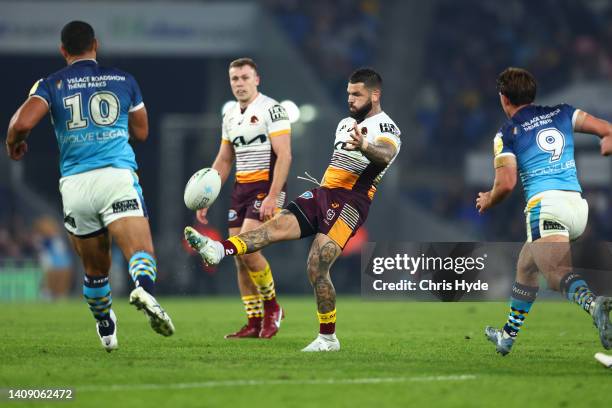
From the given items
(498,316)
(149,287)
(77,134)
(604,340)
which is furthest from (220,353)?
(498,316)

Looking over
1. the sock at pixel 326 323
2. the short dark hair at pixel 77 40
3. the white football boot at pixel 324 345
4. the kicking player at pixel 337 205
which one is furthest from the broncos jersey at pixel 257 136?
the short dark hair at pixel 77 40

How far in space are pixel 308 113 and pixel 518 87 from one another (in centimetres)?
1791

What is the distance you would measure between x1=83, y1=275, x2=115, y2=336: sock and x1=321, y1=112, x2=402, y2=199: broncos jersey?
2307 mm

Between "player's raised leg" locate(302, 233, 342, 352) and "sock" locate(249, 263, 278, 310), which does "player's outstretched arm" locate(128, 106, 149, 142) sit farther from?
"sock" locate(249, 263, 278, 310)

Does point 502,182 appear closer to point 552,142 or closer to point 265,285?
point 552,142

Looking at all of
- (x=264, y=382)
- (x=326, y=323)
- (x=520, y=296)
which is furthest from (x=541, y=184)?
(x=264, y=382)

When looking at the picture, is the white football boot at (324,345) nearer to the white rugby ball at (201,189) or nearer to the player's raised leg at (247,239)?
the player's raised leg at (247,239)

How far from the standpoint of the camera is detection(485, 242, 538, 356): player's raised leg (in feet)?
30.1

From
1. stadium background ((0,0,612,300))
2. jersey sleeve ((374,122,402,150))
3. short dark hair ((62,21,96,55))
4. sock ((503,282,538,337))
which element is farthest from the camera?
stadium background ((0,0,612,300))

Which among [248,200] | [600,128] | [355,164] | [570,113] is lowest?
[248,200]

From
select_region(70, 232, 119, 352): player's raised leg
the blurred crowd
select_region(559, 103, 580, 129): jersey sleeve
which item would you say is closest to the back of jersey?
select_region(70, 232, 119, 352): player's raised leg

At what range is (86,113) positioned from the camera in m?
8.77

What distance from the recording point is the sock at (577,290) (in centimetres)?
869

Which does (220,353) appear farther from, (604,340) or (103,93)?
(604,340)
